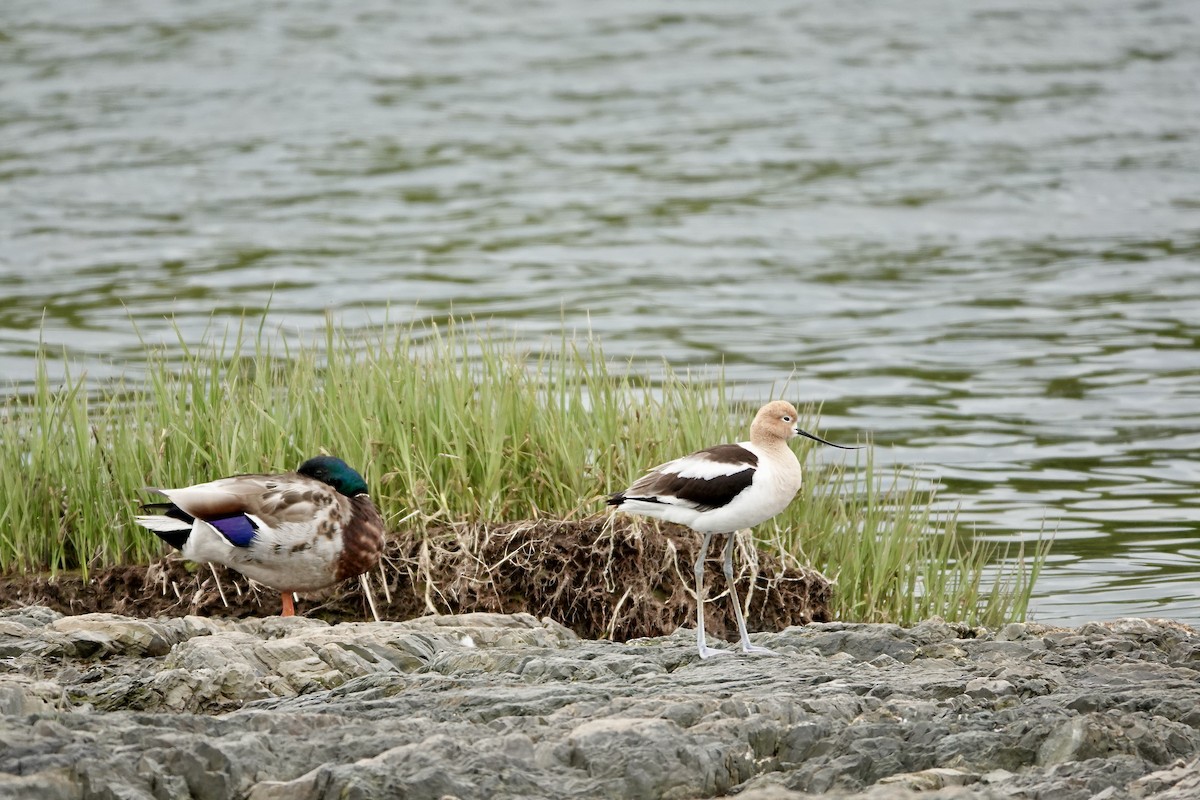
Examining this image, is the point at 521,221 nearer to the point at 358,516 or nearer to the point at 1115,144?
the point at 1115,144

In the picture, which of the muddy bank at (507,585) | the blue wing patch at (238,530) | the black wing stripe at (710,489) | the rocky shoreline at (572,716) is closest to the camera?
the rocky shoreline at (572,716)

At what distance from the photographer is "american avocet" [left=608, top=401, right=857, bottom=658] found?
7109mm

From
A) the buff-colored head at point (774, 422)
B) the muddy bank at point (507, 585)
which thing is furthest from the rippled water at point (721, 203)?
the buff-colored head at point (774, 422)

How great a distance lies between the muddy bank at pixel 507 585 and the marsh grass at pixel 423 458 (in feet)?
0.61

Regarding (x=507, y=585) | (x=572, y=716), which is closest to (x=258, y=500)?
(x=507, y=585)

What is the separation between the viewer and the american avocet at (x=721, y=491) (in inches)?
280

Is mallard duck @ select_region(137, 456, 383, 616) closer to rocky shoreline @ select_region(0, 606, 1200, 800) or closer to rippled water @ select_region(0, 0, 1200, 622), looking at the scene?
rocky shoreline @ select_region(0, 606, 1200, 800)

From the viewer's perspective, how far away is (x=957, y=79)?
34219mm

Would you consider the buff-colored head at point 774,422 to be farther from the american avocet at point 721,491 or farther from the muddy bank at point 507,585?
the muddy bank at point 507,585

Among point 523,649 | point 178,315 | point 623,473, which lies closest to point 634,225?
point 178,315

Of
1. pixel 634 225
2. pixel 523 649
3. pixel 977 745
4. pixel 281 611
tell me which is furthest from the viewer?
pixel 634 225

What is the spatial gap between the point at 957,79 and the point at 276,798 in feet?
A: 103

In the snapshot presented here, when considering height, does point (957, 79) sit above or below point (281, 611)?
above

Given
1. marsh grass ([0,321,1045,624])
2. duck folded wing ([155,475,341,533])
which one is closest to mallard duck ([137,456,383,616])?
duck folded wing ([155,475,341,533])
